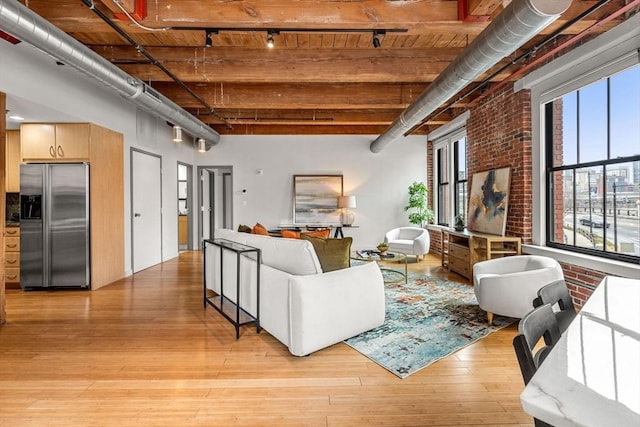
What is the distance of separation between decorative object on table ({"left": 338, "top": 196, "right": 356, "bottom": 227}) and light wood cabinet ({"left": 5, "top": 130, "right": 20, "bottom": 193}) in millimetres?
5507

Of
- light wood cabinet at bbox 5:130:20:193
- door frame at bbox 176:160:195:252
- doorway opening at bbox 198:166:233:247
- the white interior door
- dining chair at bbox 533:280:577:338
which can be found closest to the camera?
dining chair at bbox 533:280:577:338

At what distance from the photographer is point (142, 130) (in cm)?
545

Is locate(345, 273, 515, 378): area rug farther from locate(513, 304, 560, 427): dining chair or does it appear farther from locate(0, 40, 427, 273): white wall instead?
locate(0, 40, 427, 273): white wall

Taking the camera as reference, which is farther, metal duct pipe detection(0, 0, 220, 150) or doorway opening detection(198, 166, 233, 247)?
doorway opening detection(198, 166, 233, 247)

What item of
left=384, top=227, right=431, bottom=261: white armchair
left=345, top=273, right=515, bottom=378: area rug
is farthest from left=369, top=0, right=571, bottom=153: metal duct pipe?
left=384, top=227, right=431, bottom=261: white armchair

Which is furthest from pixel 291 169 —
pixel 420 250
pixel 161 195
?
pixel 420 250

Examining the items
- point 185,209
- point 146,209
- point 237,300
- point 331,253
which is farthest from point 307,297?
point 185,209

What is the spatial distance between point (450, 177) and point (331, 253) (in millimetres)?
4709

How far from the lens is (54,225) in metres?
4.21

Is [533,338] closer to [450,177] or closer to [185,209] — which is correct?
[450,177]

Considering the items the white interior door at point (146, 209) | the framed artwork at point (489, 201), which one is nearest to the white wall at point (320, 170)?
the white interior door at point (146, 209)

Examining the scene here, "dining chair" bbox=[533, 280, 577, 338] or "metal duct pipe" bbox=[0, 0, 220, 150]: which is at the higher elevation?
"metal duct pipe" bbox=[0, 0, 220, 150]

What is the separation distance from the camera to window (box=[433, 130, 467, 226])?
6195mm

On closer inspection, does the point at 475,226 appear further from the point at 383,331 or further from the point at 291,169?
the point at 291,169
